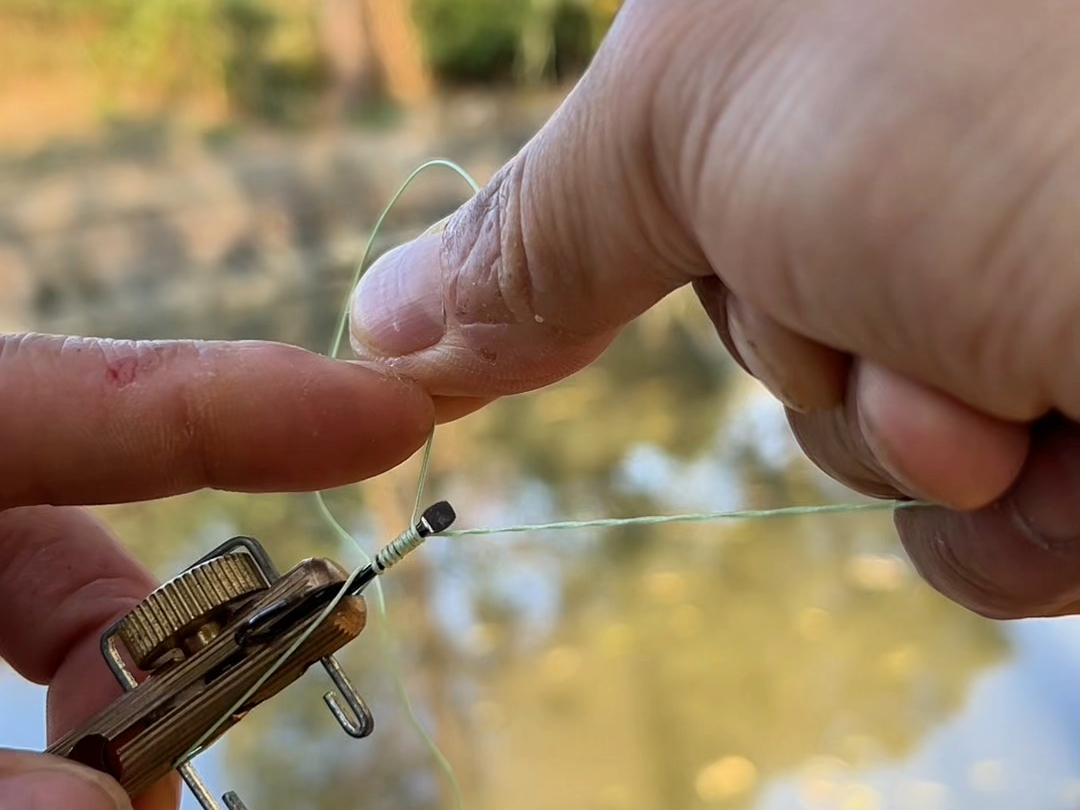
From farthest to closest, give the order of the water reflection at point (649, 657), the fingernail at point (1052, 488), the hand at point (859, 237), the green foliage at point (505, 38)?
the green foliage at point (505, 38) → the water reflection at point (649, 657) → the fingernail at point (1052, 488) → the hand at point (859, 237)

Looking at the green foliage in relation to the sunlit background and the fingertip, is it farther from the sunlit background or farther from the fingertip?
the fingertip

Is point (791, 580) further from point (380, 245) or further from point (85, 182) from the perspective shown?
point (85, 182)

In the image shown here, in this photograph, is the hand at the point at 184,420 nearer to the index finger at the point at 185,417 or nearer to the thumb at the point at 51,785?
the index finger at the point at 185,417

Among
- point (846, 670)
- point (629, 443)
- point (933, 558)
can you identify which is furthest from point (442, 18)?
point (933, 558)

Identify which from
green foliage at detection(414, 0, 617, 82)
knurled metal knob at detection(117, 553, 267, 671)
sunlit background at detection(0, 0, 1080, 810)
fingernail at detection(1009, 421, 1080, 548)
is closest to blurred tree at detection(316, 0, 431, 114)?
green foliage at detection(414, 0, 617, 82)

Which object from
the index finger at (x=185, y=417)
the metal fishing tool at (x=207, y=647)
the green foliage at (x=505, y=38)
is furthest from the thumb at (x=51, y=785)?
the green foliage at (x=505, y=38)

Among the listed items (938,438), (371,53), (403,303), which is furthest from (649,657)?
(371,53)
